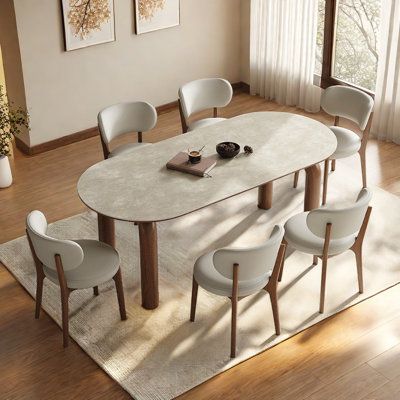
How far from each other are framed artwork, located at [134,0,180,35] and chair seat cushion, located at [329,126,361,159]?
6.93 feet

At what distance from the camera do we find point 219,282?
172 inches

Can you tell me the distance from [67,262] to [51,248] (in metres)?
0.13

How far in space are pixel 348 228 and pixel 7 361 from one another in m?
2.11

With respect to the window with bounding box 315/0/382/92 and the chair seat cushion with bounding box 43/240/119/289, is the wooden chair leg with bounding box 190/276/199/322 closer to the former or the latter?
the chair seat cushion with bounding box 43/240/119/289

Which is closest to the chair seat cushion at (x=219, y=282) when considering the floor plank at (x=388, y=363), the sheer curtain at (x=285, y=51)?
the floor plank at (x=388, y=363)

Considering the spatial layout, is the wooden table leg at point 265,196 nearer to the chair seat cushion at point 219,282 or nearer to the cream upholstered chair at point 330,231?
the cream upholstered chair at point 330,231

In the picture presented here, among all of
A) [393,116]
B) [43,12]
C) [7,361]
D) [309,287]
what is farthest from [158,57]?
[7,361]

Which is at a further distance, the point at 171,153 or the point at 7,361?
the point at 171,153

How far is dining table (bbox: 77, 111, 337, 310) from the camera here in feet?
15.1

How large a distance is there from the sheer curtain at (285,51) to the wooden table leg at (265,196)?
1989 mm

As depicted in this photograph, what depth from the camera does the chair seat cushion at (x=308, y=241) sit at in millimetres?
4719

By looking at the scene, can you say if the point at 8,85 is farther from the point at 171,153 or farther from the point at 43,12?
the point at 171,153

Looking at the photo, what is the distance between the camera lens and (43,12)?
20.8 feet

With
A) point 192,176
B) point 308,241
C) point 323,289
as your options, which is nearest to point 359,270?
point 323,289
